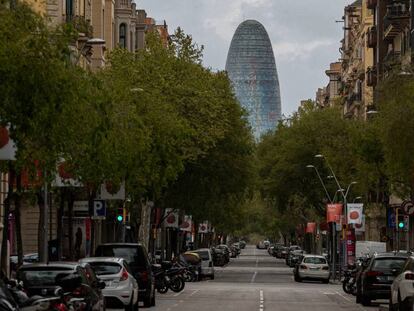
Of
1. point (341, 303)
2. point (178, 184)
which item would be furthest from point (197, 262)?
point (341, 303)

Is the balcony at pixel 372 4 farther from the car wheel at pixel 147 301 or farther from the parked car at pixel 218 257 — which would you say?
the car wheel at pixel 147 301

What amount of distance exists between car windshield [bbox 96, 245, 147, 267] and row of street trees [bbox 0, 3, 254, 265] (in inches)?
96.6

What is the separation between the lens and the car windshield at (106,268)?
36.2 metres

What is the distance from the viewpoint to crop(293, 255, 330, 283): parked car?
78750 millimetres

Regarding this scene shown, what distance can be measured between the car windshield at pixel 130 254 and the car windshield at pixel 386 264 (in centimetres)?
751

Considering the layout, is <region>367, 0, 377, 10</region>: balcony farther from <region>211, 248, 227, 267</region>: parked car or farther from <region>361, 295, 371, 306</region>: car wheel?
<region>361, 295, 371, 306</region>: car wheel

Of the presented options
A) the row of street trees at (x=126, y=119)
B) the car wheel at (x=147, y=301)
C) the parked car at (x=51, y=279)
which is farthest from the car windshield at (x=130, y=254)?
the parked car at (x=51, y=279)

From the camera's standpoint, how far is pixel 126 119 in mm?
46656

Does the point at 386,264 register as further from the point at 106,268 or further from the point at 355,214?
the point at 355,214

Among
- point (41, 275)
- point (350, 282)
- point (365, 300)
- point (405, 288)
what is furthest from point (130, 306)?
point (350, 282)

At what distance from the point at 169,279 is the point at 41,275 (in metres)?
28.5

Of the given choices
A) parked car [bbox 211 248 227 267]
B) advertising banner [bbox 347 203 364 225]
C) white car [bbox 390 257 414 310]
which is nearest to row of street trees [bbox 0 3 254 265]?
advertising banner [bbox 347 203 364 225]

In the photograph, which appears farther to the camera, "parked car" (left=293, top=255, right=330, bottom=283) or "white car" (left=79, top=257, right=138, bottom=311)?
"parked car" (left=293, top=255, right=330, bottom=283)

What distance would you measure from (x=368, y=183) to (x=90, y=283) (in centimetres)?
4148
